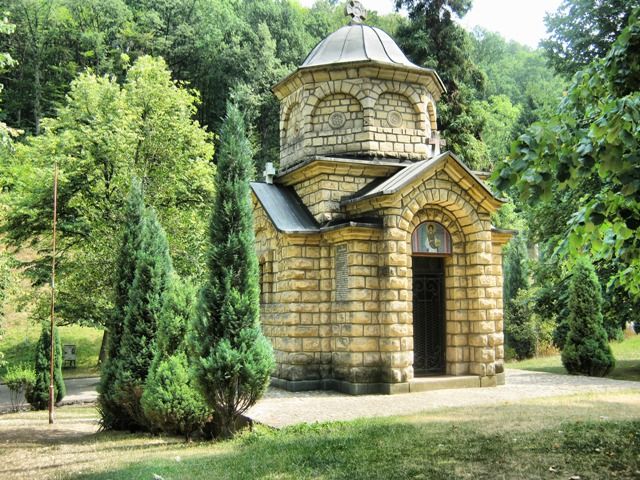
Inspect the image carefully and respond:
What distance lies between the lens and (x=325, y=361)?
39.4ft

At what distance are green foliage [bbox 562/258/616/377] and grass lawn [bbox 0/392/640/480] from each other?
202 inches

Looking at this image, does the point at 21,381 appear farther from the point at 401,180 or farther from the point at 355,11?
the point at 355,11

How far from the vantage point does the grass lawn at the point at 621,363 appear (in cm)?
1575

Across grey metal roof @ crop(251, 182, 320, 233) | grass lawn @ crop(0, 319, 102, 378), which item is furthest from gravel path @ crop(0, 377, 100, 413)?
grey metal roof @ crop(251, 182, 320, 233)

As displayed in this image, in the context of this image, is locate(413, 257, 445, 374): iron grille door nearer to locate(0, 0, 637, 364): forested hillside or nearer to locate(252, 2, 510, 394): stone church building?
locate(252, 2, 510, 394): stone church building

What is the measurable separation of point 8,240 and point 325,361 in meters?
12.1

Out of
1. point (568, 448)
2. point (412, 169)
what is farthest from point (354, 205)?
point (568, 448)

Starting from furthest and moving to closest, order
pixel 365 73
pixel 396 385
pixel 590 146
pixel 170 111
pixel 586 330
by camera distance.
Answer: pixel 170 111
pixel 586 330
pixel 365 73
pixel 396 385
pixel 590 146

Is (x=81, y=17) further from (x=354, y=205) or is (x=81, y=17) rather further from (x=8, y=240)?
(x=354, y=205)

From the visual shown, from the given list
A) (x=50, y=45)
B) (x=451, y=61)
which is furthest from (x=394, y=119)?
(x=50, y=45)

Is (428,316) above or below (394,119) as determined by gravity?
below

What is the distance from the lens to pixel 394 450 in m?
6.49

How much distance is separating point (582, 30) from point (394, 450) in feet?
51.4

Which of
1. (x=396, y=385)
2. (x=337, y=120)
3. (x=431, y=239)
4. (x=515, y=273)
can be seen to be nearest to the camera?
(x=396, y=385)
